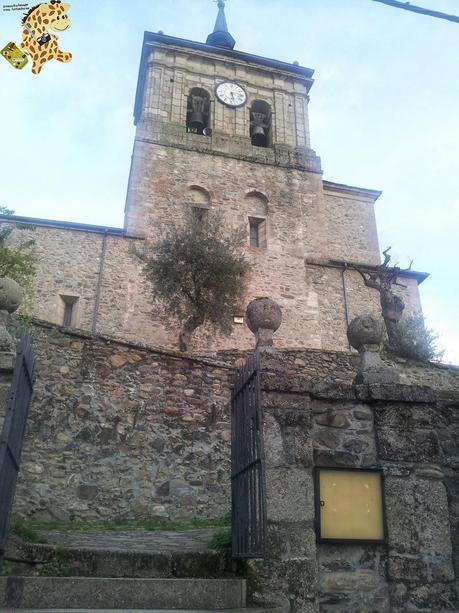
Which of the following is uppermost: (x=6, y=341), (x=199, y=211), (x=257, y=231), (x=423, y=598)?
(x=199, y=211)

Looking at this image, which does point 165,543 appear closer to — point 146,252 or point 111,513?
point 111,513

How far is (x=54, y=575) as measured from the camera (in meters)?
4.24

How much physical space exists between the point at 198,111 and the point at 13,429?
21.4 m

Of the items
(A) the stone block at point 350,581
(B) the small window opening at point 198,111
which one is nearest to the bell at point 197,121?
(B) the small window opening at point 198,111

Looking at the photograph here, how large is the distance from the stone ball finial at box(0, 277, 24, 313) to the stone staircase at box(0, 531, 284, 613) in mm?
2325

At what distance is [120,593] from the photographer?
3.98 metres

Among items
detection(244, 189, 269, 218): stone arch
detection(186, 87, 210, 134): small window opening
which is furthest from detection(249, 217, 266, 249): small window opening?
detection(186, 87, 210, 134): small window opening

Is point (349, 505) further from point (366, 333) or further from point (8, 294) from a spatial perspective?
point (8, 294)

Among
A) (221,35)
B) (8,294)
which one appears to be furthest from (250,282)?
(221,35)

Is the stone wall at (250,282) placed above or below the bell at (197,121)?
below

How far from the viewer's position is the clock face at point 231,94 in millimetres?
24466

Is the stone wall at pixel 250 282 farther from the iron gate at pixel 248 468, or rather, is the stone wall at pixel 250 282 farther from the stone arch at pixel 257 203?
the iron gate at pixel 248 468

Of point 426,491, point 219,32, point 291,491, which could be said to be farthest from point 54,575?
point 219,32

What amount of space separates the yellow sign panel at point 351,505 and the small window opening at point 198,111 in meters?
20.5
